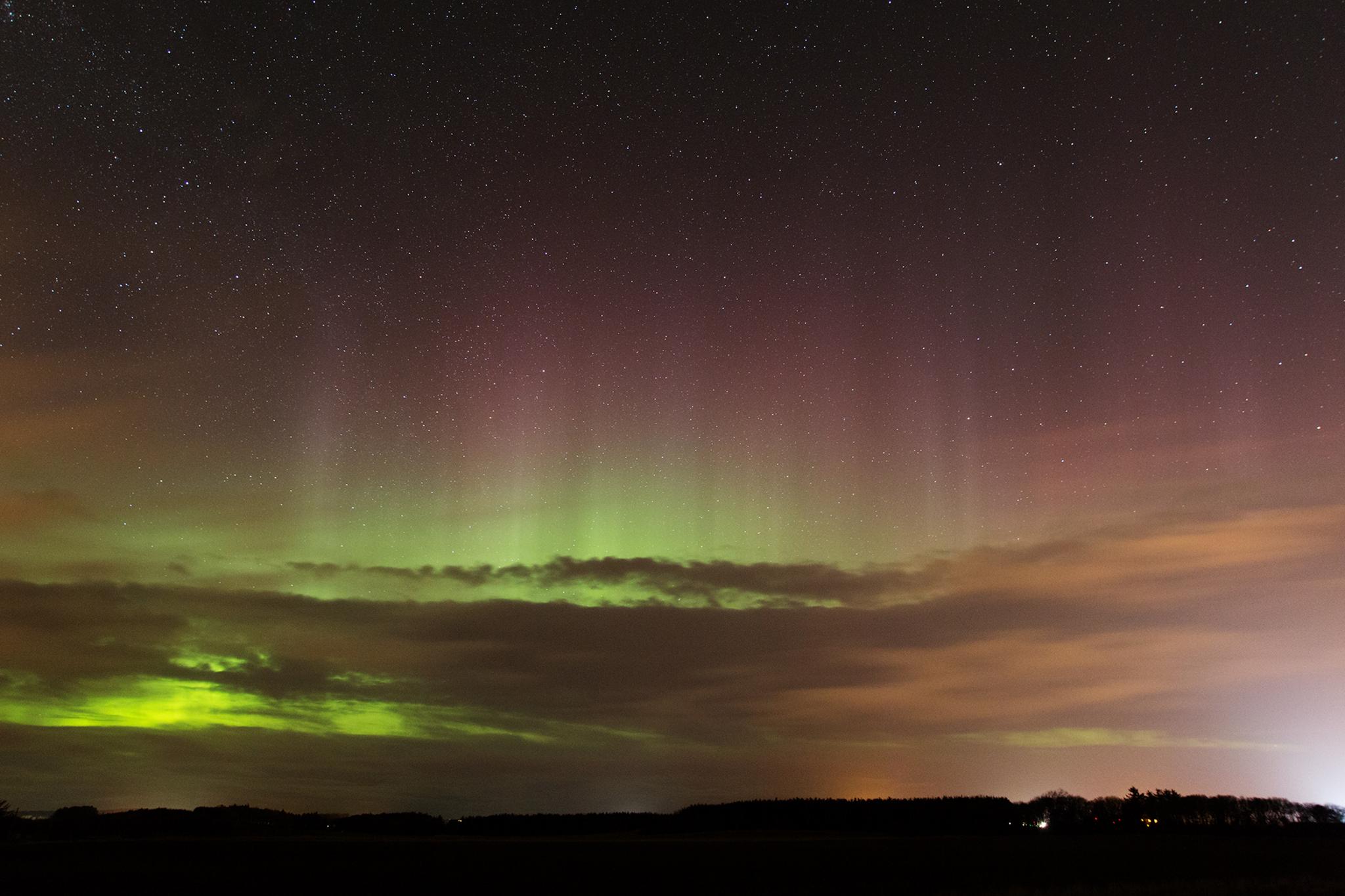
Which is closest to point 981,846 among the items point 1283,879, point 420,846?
point 1283,879

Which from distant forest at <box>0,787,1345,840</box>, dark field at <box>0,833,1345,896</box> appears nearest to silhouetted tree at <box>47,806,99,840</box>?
distant forest at <box>0,787,1345,840</box>

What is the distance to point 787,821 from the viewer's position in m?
112

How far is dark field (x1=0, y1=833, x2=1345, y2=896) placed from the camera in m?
39.0

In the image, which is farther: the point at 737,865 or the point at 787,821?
the point at 787,821

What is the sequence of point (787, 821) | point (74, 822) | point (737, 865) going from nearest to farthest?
point (737, 865)
point (74, 822)
point (787, 821)

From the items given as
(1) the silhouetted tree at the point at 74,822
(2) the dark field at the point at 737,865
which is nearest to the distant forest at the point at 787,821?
(1) the silhouetted tree at the point at 74,822

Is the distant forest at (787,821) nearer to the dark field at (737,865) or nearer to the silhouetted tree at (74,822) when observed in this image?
the silhouetted tree at (74,822)

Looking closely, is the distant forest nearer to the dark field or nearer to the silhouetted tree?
the silhouetted tree

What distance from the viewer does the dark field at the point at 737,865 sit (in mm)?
39031

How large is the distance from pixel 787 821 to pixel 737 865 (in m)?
67.1

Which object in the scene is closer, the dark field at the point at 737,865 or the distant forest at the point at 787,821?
the dark field at the point at 737,865

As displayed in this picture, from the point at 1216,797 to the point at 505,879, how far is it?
75.4 metres

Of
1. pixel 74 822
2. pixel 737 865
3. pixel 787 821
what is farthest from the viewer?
pixel 787 821

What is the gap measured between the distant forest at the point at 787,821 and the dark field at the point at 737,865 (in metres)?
14.7
